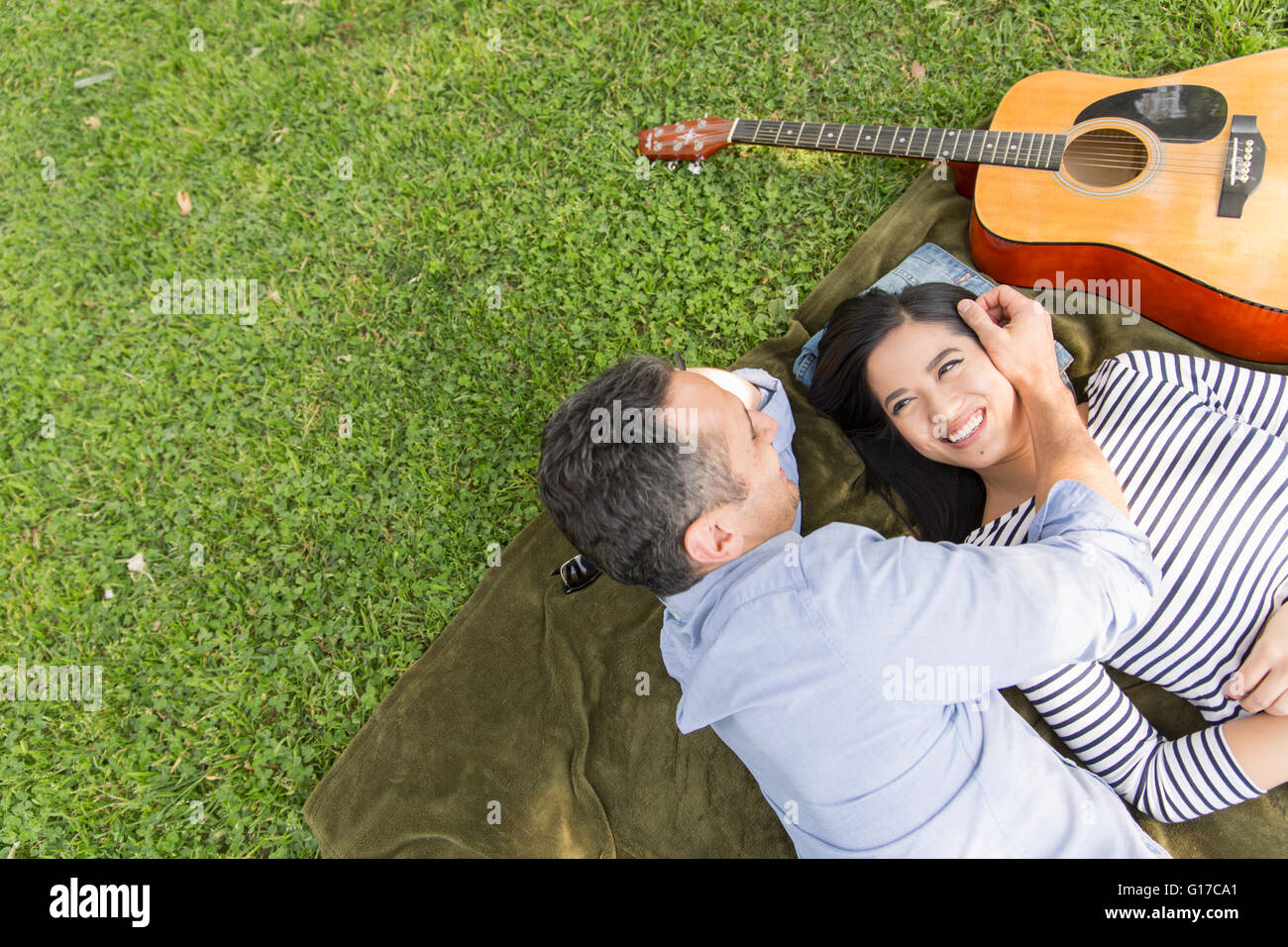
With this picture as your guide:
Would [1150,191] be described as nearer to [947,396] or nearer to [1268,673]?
[947,396]

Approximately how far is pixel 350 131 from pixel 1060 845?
418 centimetres

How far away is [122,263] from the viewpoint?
3.80m

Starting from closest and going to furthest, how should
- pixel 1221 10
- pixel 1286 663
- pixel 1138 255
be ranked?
pixel 1286 663
pixel 1138 255
pixel 1221 10

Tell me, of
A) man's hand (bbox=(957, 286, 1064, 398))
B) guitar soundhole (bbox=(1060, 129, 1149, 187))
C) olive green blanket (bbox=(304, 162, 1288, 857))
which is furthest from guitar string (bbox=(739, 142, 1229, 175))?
man's hand (bbox=(957, 286, 1064, 398))

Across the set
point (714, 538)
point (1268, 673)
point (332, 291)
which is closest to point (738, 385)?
point (714, 538)

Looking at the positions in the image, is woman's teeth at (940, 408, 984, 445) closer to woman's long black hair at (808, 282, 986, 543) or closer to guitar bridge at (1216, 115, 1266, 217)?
woman's long black hair at (808, 282, 986, 543)

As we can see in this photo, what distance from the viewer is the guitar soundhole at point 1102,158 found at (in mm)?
2865

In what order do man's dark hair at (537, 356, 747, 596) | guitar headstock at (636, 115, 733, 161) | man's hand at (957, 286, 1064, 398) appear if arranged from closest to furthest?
man's dark hair at (537, 356, 747, 596) < man's hand at (957, 286, 1064, 398) < guitar headstock at (636, 115, 733, 161)

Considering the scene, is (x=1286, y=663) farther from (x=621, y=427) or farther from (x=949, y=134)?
(x=949, y=134)

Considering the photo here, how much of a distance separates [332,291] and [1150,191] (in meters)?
3.43

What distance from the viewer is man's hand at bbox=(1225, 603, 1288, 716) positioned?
208cm

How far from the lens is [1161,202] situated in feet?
8.86

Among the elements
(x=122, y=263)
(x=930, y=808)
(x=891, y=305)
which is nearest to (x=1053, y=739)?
(x=930, y=808)

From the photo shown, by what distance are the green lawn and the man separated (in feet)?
4.22
